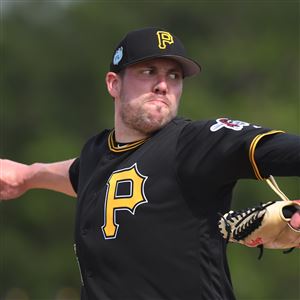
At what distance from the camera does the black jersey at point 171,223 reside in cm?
450

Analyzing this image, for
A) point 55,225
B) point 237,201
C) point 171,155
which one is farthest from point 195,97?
point 171,155

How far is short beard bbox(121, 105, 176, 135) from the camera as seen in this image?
16.1 feet

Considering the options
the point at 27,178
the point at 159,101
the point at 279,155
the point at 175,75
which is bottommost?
the point at 27,178

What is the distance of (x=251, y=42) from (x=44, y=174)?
1945cm

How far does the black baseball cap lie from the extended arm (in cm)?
110

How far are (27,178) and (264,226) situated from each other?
2245mm

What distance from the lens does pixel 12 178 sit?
6.03 metres

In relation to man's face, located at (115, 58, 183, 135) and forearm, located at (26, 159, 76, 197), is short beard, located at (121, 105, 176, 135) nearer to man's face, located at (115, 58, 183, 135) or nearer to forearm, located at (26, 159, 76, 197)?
man's face, located at (115, 58, 183, 135)

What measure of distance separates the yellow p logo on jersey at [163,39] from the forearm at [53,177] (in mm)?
1249

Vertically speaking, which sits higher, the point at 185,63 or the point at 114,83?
the point at 185,63

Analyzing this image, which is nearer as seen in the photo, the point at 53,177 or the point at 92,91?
the point at 53,177

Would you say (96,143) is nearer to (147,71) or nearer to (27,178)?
(147,71)

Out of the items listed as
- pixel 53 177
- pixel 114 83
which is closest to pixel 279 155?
pixel 114 83

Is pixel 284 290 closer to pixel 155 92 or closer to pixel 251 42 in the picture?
pixel 251 42
